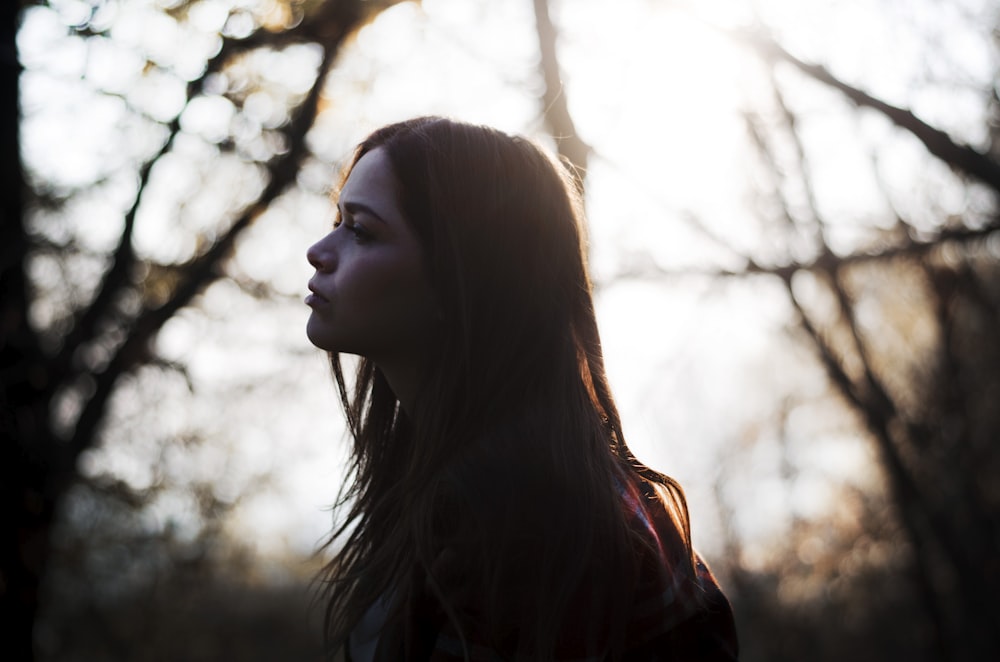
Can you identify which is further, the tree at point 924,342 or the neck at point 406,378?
the tree at point 924,342

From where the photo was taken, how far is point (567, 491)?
1.37 m

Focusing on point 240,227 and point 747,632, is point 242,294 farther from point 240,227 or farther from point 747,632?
point 747,632

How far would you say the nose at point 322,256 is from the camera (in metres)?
1.62

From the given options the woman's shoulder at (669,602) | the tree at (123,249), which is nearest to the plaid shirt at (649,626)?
the woman's shoulder at (669,602)

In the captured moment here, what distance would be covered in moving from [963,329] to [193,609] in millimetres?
10882

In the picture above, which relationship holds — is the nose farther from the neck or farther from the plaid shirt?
the plaid shirt

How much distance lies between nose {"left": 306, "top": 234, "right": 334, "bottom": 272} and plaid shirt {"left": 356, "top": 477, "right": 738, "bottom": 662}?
0.60 m

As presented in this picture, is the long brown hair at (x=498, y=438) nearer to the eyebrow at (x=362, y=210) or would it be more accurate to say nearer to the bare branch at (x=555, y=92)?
the eyebrow at (x=362, y=210)

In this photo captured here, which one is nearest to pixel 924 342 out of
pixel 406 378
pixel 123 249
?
pixel 123 249

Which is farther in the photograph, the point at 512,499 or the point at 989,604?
the point at 989,604

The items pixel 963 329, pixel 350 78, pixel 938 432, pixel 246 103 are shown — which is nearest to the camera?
pixel 246 103

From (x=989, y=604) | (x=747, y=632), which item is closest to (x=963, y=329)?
(x=989, y=604)

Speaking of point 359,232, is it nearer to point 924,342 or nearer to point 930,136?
point 930,136

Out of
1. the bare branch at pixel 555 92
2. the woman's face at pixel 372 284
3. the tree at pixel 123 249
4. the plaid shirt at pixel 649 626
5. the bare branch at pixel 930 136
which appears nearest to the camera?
the plaid shirt at pixel 649 626
